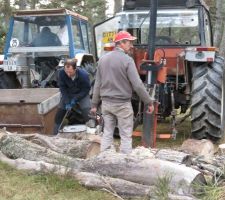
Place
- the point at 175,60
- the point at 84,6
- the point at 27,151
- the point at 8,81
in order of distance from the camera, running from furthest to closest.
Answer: the point at 84,6
the point at 8,81
the point at 175,60
the point at 27,151

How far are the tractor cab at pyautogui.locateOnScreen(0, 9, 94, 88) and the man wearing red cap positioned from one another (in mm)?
3459

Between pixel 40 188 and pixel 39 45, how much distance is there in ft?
17.0

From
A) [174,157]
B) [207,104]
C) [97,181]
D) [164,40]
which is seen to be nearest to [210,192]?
[174,157]

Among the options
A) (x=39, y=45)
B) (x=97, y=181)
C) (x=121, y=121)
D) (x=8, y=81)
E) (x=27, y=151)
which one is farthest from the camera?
(x=8, y=81)

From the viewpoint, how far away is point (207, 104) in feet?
25.0

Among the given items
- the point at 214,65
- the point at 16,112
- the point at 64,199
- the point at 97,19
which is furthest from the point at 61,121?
the point at 97,19

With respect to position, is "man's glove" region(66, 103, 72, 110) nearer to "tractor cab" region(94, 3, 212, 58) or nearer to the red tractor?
the red tractor

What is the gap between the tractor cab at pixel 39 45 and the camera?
32.4ft

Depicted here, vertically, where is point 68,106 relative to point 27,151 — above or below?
above

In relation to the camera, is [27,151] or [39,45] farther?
[39,45]

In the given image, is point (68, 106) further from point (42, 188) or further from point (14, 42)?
point (42, 188)

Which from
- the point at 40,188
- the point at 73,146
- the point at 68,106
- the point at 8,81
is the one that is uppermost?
the point at 8,81

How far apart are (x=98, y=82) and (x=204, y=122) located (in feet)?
6.71

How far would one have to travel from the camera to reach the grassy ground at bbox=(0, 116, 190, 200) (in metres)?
5.09
